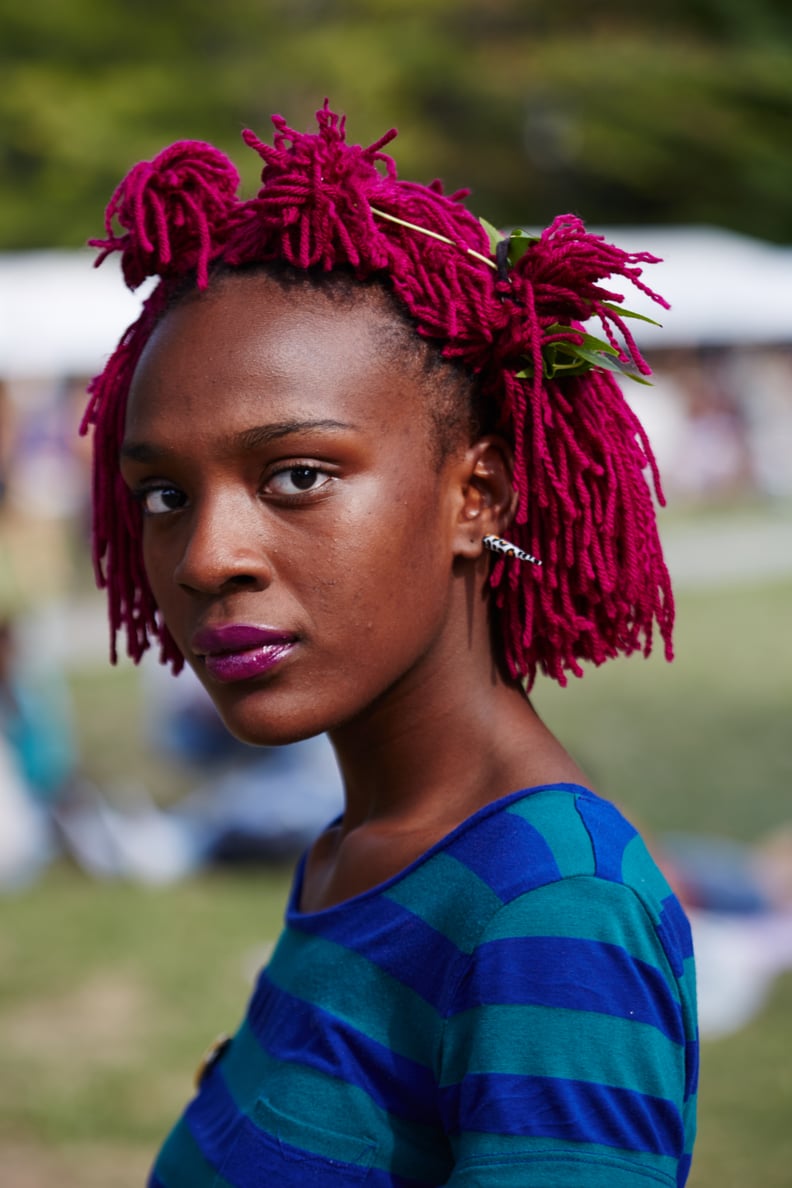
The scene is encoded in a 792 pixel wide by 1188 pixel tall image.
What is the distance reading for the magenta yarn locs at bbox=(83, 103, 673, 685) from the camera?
1.62m

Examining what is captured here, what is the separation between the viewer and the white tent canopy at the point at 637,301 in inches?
403

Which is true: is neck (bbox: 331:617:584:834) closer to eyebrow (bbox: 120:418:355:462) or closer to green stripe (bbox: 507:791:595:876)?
green stripe (bbox: 507:791:595:876)

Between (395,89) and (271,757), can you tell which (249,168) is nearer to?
(395,89)

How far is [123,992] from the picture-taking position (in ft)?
18.4

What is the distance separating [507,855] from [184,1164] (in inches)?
24.0

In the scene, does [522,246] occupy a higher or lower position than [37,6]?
lower

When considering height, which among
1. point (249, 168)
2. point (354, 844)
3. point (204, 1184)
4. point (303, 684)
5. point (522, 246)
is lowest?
point (204, 1184)

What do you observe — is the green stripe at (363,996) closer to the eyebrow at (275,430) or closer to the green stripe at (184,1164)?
the green stripe at (184,1164)

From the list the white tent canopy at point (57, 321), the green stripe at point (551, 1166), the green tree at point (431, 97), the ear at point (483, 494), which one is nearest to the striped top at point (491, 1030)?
→ the green stripe at point (551, 1166)

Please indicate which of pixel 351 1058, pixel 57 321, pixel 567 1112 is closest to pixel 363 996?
pixel 351 1058

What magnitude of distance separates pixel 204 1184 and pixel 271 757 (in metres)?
5.80

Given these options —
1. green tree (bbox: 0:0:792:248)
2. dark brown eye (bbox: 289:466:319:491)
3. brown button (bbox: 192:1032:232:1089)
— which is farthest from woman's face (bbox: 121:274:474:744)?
green tree (bbox: 0:0:792:248)

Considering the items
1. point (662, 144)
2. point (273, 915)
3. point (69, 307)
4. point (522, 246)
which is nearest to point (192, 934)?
point (273, 915)

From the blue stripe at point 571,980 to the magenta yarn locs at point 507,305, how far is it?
45cm
